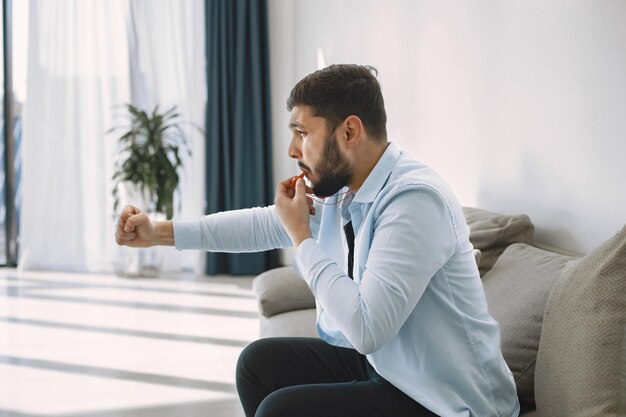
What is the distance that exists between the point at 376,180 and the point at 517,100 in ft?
4.08

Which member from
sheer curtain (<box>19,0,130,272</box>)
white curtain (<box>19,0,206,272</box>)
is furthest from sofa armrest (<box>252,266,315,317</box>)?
sheer curtain (<box>19,0,130,272</box>)

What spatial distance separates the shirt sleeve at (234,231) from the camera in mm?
2045

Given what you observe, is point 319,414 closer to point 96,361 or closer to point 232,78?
point 96,361

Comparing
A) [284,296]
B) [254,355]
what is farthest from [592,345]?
[284,296]

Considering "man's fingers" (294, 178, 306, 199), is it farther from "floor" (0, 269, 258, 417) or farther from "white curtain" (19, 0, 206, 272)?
"white curtain" (19, 0, 206, 272)

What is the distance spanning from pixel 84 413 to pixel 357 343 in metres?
1.76

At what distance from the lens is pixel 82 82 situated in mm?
6090

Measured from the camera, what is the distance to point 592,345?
1.58 meters

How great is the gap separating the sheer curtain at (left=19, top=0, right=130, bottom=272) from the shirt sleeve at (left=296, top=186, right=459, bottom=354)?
4.75m

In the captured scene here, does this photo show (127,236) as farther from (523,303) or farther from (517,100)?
(517,100)

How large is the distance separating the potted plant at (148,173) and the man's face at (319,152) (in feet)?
13.3

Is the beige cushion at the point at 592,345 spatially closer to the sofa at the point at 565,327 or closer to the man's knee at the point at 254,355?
the sofa at the point at 565,327

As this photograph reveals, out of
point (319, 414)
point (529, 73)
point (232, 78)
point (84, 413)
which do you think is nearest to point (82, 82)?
point (232, 78)

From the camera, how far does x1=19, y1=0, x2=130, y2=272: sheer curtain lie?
6039 millimetres
